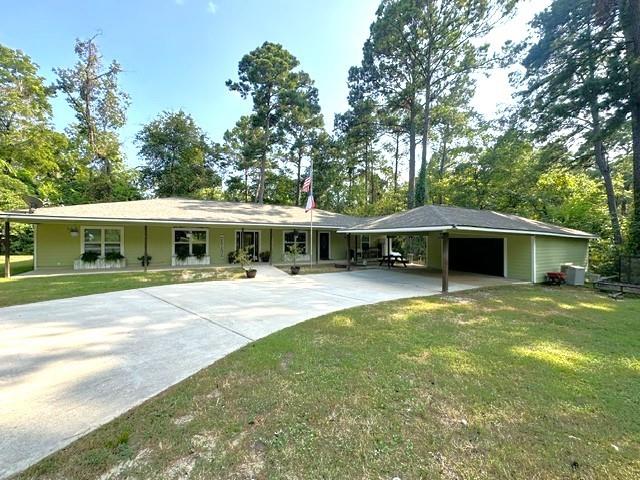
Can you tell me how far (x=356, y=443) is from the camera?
7.54 ft

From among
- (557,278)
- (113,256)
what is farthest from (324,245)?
(557,278)

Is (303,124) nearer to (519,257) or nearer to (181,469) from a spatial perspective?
(519,257)

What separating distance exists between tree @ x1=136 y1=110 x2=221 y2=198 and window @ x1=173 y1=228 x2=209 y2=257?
13.2 meters

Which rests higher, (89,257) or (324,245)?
(324,245)

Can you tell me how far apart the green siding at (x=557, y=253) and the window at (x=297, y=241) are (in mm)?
11223

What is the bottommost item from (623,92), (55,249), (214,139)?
(55,249)

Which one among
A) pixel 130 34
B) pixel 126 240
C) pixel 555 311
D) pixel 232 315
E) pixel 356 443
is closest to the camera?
pixel 356 443

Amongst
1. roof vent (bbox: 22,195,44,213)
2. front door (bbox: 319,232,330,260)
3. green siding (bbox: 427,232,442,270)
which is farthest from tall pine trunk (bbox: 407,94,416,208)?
roof vent (bbox: 22,195,44,213)

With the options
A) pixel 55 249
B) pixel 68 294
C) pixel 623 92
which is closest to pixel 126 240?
pixel 55 249

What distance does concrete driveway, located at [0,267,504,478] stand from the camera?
2.62 m

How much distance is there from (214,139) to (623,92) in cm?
2800

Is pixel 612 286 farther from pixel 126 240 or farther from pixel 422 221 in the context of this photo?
pixel 126 240

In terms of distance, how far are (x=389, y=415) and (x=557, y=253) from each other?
1356 cm

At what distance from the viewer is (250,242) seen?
16.2 meters
